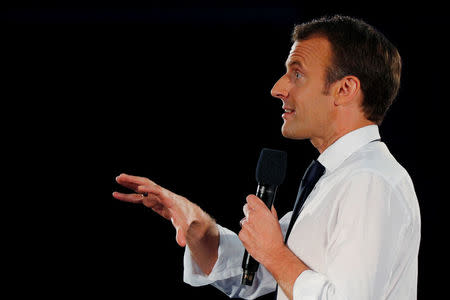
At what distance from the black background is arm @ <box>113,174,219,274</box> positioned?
1.25m

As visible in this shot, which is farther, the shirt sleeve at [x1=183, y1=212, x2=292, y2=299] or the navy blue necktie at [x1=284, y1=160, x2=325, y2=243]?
the shirt sleeve at [x1=183, y1=212, x2=292, y2=299]

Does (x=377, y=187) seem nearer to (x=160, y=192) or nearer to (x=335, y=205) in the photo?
(x=335, y=205)

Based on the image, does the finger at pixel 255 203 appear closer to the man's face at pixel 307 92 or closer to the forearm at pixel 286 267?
the forearm at pixel 286 267

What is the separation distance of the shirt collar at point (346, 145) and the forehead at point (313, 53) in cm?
20

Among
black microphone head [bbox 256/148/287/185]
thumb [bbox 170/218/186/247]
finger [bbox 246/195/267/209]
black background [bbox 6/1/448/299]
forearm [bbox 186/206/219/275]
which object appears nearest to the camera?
finger [bbox 246/195/267/209]

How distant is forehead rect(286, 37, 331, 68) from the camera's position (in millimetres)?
1375

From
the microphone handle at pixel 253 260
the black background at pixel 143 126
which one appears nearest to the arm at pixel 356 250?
the microphone handle at pixel 253 260

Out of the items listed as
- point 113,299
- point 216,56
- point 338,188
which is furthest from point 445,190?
point 113,299

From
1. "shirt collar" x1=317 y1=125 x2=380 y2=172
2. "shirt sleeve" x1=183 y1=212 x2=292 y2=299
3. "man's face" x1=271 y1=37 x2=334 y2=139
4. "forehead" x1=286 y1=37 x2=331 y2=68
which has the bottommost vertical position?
"shirt sleeve" x1=183 y1=212 x2=292 y2=299

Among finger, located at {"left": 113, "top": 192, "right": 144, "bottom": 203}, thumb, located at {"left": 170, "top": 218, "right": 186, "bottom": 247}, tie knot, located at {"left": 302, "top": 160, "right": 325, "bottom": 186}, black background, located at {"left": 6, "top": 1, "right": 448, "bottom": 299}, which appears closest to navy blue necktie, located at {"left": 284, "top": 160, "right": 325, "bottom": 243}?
tie knot, located at {"left": 302, "top": 160, "right": 325, "bottom": 186}

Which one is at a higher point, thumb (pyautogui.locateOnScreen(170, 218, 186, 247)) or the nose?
the nose

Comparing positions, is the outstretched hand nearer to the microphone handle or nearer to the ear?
the microphone handle

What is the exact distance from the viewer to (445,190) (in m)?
2.63

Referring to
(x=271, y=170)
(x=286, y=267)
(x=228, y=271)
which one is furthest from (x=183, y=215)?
(x=286, y=267)
